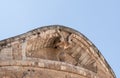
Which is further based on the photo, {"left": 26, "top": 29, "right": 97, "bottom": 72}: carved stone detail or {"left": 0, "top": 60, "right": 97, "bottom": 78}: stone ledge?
{"left": 26, "top": 29, "right": 97, "bottom": 72}: carved stone detail

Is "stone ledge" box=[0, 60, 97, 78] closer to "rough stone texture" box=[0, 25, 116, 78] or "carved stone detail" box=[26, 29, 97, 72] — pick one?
"rough stone texture" box=[0, 25, 116, 78]

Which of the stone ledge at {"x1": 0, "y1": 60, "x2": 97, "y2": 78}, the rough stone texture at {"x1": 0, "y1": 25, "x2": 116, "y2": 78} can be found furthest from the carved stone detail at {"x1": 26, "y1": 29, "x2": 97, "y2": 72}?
the stone ledge at {"x1": 0, "y1": 60, "x2": 97, "y2": 78}

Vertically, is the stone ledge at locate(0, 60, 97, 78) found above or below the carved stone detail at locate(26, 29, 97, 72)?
below

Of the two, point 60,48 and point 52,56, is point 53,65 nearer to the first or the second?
point 52,56

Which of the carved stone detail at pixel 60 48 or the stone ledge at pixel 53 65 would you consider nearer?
the stone ledge at pixel 53 65

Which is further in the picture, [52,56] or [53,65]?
[52,56]

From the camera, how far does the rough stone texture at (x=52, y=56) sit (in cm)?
1304

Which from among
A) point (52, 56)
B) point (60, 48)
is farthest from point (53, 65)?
point (60, 48)

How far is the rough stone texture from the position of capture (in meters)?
13.0

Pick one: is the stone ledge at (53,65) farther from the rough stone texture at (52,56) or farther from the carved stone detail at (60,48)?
the carved stone detail at (60,48)

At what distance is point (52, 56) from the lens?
1461 cm

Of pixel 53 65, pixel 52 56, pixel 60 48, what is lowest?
pixel 53 65

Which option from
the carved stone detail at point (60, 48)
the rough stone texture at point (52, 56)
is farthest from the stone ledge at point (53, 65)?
the carved stone detail at point (60, 48)

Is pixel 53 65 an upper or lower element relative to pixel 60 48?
lower
